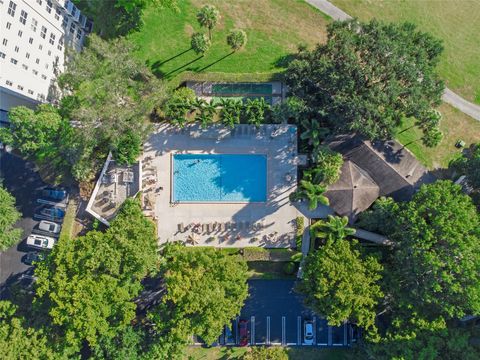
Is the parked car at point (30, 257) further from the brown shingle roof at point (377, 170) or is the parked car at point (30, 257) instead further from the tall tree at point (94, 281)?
the brown shingle roof at point (377, 170)

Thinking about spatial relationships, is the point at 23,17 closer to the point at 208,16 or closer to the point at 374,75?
the point at 208,16

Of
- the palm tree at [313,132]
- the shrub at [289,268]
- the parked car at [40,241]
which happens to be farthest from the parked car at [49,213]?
the palm tree at [313,132]

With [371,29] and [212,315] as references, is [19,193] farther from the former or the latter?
[371,29]

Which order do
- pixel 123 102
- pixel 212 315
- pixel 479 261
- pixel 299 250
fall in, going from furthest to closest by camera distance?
pixel 299 250
pixel 123 102
pixel 212 315
pixel 479 261

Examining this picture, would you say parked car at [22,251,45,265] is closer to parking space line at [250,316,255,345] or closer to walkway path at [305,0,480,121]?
parking space line at [250,316,255,345]

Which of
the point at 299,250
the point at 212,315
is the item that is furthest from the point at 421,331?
the point at 212,315

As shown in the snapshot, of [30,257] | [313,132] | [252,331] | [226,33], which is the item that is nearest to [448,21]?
[313,132]
